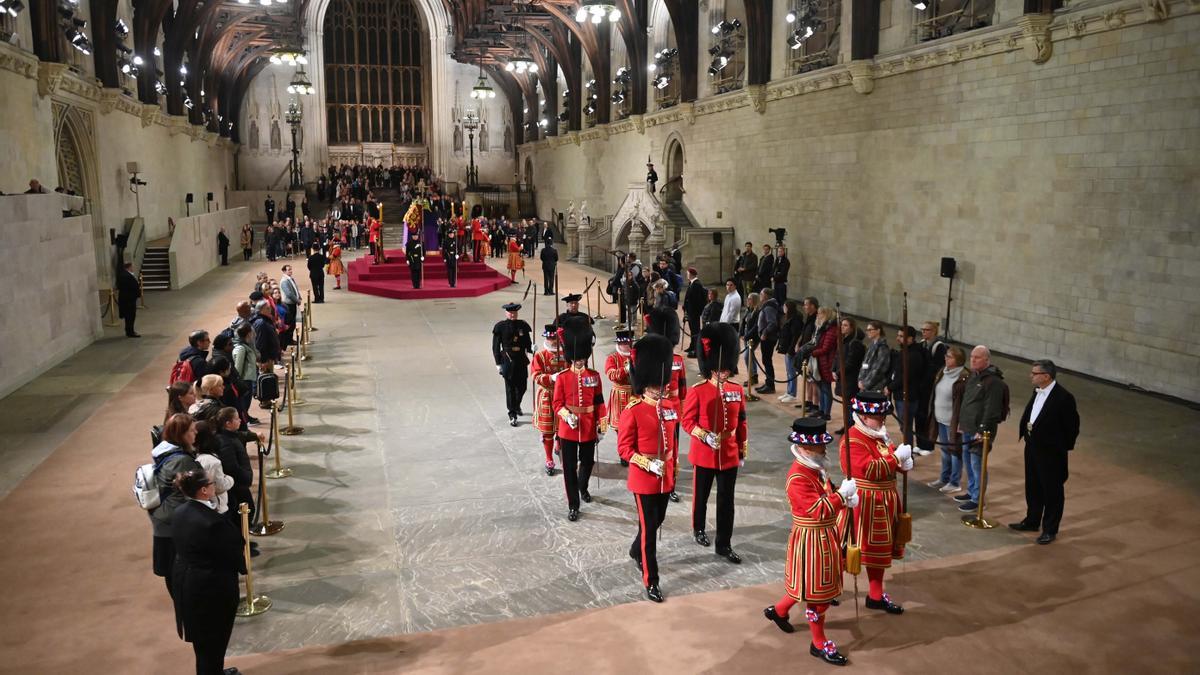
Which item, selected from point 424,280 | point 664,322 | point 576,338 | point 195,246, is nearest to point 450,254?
point 424,280

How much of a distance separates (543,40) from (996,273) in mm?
28022

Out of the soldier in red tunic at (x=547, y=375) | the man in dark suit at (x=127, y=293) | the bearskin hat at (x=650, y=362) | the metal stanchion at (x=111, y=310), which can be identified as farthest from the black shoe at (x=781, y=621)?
the metal stanchion at (x=111, y=310)

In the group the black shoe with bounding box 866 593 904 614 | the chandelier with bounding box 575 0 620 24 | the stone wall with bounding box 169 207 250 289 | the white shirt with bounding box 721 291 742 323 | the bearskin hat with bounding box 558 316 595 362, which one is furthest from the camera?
the stone wall with bounding box 169 207 250 289

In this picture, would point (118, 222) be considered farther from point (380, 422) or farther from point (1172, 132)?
point (1172, 132)

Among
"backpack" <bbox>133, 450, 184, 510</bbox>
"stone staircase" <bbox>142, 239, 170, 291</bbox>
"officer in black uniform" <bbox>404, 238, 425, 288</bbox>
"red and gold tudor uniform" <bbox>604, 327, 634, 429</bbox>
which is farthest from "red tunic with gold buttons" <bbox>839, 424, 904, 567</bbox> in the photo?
"stone staircase" <bbox>142, 239, 170, 291</bbox>

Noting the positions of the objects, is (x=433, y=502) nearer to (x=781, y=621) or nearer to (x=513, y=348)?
(x=513, y=348)

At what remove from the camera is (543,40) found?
3762 cm

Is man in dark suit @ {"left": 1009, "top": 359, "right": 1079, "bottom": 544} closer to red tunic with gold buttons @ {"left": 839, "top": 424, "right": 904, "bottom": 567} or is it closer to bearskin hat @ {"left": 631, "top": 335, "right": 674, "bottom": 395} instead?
red tunic with gold buttons @ {"left": 839, "top": 424, "right": 904, "bottom": 567}

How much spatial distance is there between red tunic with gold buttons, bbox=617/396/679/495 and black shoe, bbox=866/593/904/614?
154 centimetres

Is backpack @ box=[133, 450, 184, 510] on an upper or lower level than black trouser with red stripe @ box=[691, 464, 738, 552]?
upper

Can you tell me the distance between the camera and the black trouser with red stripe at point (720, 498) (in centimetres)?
638

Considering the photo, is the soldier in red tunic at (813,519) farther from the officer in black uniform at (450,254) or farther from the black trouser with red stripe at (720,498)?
the officer in black uniform at (450,254)

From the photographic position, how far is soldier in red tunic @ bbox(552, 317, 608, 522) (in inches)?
281

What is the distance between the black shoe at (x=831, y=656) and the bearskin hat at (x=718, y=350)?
213 cm
